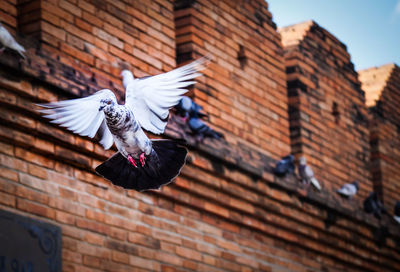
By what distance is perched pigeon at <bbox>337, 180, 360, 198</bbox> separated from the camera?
11.2 meters

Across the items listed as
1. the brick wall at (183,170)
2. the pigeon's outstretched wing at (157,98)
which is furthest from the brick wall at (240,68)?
the pigeon's outstretched wing at (157,98)

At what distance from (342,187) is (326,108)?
101 centimetres

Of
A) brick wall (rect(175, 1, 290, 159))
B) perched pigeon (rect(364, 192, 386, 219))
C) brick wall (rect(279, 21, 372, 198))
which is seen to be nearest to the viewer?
brick wall (rect(175, 1, 290, 159))

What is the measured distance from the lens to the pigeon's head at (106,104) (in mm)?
4828

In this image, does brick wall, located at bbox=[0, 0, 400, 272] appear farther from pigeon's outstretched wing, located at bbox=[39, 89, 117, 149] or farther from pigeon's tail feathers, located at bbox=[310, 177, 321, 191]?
pigeon's outstretched wing, located at bbox=[39, 89, 117, 149]

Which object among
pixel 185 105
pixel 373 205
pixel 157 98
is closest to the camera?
pixel 157 98

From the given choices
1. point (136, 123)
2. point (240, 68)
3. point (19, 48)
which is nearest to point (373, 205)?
point (240, 68)

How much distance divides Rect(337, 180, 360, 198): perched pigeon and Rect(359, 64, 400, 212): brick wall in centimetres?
110

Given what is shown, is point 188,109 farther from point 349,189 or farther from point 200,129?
point 349,189

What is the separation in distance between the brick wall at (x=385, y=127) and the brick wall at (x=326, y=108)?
14.9 inches

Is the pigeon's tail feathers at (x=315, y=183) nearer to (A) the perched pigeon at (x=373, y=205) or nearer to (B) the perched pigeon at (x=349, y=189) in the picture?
(B) the perched pigeon at (x=349, y=189)

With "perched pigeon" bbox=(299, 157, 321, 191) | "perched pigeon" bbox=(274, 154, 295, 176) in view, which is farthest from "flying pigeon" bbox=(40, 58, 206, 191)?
"perched pigeon" bbox=(299, 157, 321, 191)

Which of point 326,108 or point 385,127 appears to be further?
point 385,127

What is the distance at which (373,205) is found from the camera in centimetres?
1153
